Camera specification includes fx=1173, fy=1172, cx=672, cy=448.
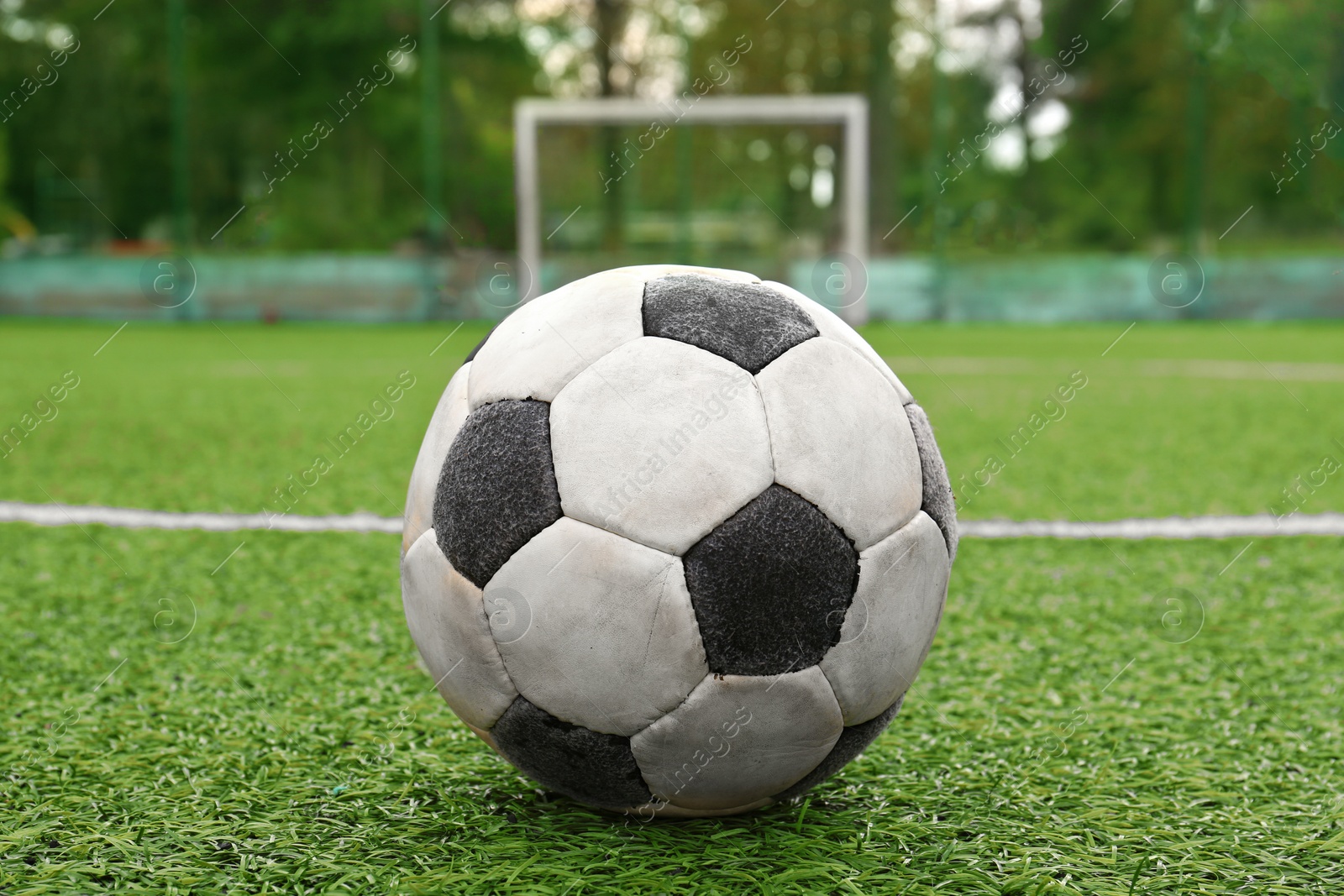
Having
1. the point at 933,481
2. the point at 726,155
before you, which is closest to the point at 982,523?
the point at 933,481

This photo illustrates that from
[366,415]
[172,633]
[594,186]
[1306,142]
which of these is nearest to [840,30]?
[594,186]

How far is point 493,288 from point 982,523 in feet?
48.1

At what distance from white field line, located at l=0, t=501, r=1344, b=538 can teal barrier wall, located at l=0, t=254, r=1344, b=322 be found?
1353 centimetres

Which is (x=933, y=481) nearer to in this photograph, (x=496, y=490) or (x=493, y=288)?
(x=496, y=490)

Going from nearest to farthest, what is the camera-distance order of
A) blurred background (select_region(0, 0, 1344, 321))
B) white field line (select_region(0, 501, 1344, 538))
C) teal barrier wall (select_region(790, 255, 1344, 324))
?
white field line (select_region(0, 501, 1344, 538))
teal barrier wall (select_region(790, 255, 1344, 324))
blurred background (select_region(0, 0, 1344, 321))

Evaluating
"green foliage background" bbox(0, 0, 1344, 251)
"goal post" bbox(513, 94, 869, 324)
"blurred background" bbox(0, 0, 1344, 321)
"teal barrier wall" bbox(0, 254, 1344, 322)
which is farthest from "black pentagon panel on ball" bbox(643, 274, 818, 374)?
"green foliage background" bbox(0, 0, 1344, 251)

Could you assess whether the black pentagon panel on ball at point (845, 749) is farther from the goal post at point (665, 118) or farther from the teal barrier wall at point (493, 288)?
the teal barrier wall at point (493, 288)

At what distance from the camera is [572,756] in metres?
1.86

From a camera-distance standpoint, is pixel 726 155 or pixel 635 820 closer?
pixel 635 820

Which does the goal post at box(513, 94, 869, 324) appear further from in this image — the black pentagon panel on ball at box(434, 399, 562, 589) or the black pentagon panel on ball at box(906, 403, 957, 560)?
the black pentagon panel on ball at box(434, 399, 562, 589)

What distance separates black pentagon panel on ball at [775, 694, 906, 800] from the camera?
1.94 metres

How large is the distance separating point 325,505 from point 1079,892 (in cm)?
388

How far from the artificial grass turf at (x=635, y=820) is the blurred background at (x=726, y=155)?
14.5 metres

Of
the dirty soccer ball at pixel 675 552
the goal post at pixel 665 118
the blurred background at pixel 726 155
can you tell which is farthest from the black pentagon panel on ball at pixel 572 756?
the blurred background at pixel 726 155
